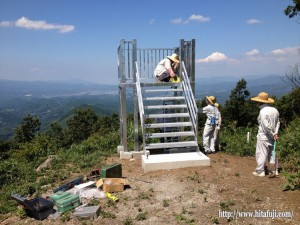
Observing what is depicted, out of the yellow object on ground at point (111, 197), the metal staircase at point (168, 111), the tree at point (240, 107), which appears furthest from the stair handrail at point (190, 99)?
the tree at point (240, 107)

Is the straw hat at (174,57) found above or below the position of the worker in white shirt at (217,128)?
above

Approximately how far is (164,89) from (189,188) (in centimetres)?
415

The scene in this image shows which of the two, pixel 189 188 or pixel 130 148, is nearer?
pixel 189 188

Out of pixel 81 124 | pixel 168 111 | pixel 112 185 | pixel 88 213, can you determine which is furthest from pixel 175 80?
pixel 81 124

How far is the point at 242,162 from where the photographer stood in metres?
9.06

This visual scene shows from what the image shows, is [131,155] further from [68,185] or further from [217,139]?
[68,185]

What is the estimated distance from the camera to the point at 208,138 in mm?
10031

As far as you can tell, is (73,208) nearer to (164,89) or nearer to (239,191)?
(239,191)

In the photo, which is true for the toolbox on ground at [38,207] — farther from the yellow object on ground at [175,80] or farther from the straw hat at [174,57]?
the straw hat at [174,57]

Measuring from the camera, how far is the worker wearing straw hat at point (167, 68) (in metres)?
10.3

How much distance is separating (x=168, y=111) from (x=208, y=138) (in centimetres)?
168

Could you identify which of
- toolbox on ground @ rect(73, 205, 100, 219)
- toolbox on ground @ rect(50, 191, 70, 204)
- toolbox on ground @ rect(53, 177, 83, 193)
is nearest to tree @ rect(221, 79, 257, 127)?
toolbox on ground @ rect(53, 177, 83, 193)

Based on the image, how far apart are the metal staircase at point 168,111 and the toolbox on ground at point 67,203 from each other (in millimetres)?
3030

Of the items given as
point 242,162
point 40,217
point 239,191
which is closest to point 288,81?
point 242,162
